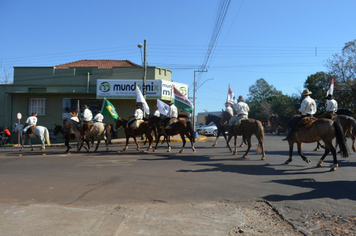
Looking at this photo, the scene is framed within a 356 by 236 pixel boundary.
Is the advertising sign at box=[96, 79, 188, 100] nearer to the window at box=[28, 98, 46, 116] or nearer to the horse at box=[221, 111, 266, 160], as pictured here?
the window at box=[28, 98, 46, 116]

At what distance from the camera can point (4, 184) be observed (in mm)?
8695

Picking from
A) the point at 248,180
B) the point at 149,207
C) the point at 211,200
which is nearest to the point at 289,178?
the point at 248,180

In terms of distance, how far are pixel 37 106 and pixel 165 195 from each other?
26.6m

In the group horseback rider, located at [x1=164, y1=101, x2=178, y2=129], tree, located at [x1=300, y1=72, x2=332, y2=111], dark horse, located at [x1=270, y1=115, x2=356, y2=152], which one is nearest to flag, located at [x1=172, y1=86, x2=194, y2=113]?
horseback rider, located at [x1=164, y1=101, x2=178, y2=129]

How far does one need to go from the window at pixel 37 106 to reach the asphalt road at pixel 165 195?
19.4 metres

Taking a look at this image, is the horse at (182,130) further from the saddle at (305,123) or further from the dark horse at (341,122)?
the saddle at (305,123)

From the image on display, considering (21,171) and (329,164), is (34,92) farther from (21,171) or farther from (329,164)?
(329,164)

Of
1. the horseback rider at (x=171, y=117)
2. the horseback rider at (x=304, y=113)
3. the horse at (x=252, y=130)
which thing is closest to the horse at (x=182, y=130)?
the horseback rider at (x=171, y=117)

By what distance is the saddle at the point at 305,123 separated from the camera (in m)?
10.3

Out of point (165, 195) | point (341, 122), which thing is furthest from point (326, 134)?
point (165, 195)

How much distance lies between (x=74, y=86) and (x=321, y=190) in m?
26.6

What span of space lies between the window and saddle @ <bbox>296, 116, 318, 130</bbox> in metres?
25.7

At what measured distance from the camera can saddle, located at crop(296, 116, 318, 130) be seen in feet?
33.7

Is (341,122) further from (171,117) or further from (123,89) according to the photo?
(123,89)
